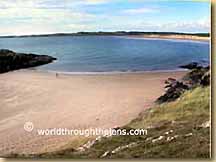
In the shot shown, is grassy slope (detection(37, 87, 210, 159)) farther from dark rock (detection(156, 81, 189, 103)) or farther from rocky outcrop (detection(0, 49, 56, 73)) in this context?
rocky outcrop (detection(0, 49, 56, 73))

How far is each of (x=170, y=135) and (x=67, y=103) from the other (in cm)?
38

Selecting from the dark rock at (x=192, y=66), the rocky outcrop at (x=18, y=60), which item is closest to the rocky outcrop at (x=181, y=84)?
the dark rock at (x=192, y=66)

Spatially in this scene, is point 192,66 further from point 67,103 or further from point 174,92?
point 67,103

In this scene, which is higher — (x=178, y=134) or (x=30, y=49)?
(x=30, y=49)

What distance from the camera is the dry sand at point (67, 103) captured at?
63.8 inches

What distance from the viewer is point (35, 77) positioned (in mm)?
1646

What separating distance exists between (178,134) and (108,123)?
25cm

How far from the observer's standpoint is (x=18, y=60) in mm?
1649

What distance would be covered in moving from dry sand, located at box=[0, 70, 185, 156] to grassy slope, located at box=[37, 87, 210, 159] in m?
0.05

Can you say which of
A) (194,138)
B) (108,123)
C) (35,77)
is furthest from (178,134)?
(35,77)

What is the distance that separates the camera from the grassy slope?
62.1 inches

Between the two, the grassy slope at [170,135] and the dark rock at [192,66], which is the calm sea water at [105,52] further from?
the grassy slope at [170,135]

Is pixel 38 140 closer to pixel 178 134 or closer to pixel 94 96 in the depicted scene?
pixel 94 96

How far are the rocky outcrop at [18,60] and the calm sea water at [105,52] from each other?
0.6 inches
